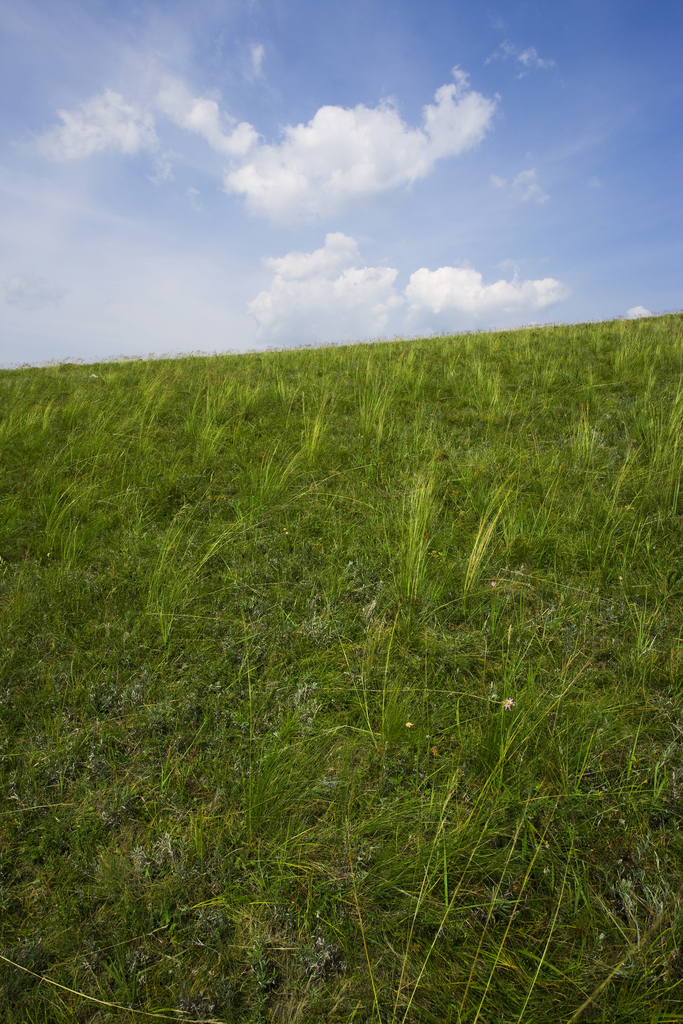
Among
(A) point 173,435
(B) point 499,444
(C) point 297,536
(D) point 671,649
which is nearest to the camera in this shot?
(D) point 671,649

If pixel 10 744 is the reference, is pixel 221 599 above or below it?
above

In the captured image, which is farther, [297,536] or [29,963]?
[297,536]

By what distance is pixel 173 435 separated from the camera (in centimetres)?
489

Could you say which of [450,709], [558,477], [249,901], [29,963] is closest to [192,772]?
[249,901]

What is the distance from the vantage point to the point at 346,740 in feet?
6.31

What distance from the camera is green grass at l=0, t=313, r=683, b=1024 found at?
4.49 feet

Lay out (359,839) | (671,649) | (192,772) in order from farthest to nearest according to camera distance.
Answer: (671,649) < (192,772) < (359,839)

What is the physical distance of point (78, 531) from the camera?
3246 millimetres

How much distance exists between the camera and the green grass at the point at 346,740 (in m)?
1.37

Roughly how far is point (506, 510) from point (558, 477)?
70 cm

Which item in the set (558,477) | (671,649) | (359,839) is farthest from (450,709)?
(558,477)

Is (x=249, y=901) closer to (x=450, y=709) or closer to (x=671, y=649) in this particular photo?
(x=450, y=709)

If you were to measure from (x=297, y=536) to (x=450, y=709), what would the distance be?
1539mm

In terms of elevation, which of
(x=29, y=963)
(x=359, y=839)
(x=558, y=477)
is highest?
(x=558, y=477)
